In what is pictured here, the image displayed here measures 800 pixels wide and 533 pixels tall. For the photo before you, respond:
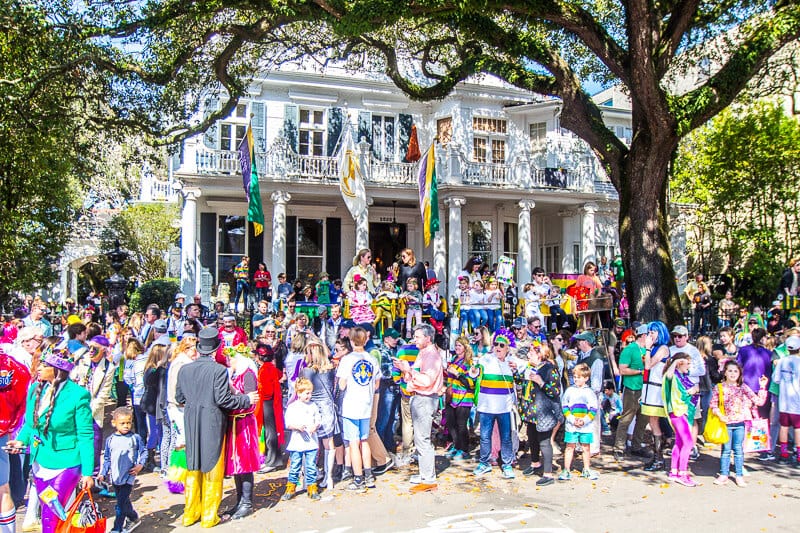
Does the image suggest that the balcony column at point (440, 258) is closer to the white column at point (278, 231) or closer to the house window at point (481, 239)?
the house window at point (481, 239)

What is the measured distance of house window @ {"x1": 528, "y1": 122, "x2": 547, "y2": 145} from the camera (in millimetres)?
25188

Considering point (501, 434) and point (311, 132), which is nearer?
point (501, 434)

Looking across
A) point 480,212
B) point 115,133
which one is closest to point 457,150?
point 480,212

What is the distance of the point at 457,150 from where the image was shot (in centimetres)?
2258

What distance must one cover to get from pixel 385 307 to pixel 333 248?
10.7m

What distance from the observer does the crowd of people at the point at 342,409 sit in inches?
236

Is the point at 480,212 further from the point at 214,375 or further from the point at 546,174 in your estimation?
the point at 214,375

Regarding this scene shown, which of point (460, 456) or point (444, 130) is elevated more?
point (444, 130)

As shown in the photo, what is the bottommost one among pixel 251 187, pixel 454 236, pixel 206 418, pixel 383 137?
pixel 206 418

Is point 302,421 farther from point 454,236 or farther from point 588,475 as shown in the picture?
point 454,236

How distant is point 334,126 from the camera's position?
2338 cm

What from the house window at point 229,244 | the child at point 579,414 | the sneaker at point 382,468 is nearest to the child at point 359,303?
the sneaker at point 382,468

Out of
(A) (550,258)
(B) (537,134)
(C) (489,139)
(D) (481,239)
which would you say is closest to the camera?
(C) (489,139)

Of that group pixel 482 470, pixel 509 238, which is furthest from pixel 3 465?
pixel 509 238
